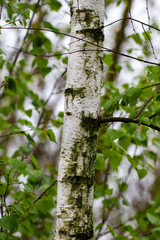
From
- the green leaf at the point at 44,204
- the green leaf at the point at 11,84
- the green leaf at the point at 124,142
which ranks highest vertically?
the green leaf at the point at 11,84

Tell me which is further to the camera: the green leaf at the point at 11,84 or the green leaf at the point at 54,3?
the green leaf at the point at 54,3

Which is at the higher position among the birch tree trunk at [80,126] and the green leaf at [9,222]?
the birch tree trunk at [80,126]

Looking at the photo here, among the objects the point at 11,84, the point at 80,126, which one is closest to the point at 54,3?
the point at 11,84

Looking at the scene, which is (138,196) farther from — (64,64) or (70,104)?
(70,104)

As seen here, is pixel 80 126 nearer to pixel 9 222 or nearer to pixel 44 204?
pixel 9 222

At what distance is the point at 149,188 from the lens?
16.4 ft

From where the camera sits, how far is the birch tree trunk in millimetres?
896

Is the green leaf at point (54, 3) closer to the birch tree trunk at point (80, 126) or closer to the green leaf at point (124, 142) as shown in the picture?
the birch tree trunk at point (80, 126)

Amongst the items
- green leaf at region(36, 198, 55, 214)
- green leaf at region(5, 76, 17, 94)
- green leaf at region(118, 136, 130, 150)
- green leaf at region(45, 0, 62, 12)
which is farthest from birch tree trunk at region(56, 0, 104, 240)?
green leaf at region(45, 0, 62, 12)

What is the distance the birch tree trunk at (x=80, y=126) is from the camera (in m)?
0.90

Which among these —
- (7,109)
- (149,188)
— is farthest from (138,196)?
(7,109)

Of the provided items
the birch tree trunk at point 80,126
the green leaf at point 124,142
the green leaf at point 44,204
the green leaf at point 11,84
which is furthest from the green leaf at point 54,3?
the green leaf at point 44,204

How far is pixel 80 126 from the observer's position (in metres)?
0.95

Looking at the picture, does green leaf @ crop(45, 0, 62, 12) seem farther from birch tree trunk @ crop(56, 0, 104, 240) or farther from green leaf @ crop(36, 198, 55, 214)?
green leaf @ crop(36, 198, 55, 214)
